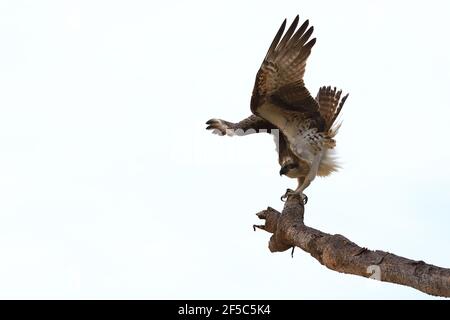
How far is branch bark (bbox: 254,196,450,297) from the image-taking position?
452 centimetres

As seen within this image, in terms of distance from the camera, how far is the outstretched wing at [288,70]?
787 centimetres

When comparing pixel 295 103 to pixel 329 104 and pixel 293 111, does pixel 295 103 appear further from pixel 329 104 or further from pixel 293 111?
pixel 329 104

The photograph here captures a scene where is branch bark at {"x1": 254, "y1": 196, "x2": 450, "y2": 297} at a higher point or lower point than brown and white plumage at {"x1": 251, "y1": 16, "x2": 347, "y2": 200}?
lower

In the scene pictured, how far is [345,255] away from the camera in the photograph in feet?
17.7

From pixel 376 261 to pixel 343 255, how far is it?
40cm

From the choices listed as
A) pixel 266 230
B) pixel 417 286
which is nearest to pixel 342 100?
pixel 266 230

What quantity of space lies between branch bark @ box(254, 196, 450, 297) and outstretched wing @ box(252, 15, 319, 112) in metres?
1.23

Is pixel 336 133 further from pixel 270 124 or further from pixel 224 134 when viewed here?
pixel 224 134

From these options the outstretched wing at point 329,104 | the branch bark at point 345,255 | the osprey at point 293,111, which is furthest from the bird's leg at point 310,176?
the branch bark at point 345,255

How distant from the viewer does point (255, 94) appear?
8.06 metres

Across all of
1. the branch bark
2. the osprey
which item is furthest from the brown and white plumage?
the branch bark

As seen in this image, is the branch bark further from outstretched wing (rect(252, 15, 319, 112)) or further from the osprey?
outstretched wing (rect(252, 15, 319, 112))

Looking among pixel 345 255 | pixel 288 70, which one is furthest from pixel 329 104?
pixel 345 255

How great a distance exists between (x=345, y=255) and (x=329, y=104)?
132 inches
